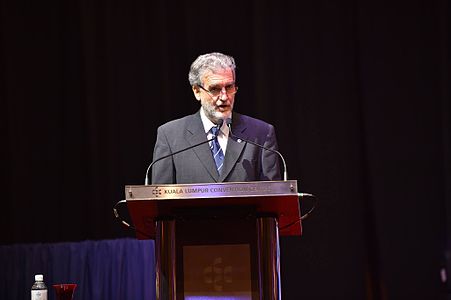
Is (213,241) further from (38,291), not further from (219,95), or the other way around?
(38,291)

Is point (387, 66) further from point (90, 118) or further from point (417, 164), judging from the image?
point (90, 118)

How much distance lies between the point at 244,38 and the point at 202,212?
9.24 ft

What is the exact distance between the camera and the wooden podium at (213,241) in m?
2.32

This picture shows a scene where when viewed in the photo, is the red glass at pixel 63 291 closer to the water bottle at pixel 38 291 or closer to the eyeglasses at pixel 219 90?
the water bottle at pixel 38 291

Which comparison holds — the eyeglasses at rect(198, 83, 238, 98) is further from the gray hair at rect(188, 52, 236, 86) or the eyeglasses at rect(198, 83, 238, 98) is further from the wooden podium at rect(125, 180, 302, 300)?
the wooden podium at rect(125, 180, 302, 300)

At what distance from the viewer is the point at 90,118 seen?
16.7ft

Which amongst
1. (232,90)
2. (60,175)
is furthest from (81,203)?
(232,90)

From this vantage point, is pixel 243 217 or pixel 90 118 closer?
pixel 243 217

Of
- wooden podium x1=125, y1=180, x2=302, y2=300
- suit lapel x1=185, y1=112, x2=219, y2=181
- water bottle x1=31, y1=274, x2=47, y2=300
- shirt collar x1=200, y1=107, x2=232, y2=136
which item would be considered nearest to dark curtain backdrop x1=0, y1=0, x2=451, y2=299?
water bottle x1=31, y1=274, x2=47, y2=300

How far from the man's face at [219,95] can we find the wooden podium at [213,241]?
0.76 metres

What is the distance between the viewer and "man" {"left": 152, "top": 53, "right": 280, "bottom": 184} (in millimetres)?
2990

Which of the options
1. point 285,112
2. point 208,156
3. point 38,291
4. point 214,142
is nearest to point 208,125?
point 214,142

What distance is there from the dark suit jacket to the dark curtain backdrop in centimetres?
176

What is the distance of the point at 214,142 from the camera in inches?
122
